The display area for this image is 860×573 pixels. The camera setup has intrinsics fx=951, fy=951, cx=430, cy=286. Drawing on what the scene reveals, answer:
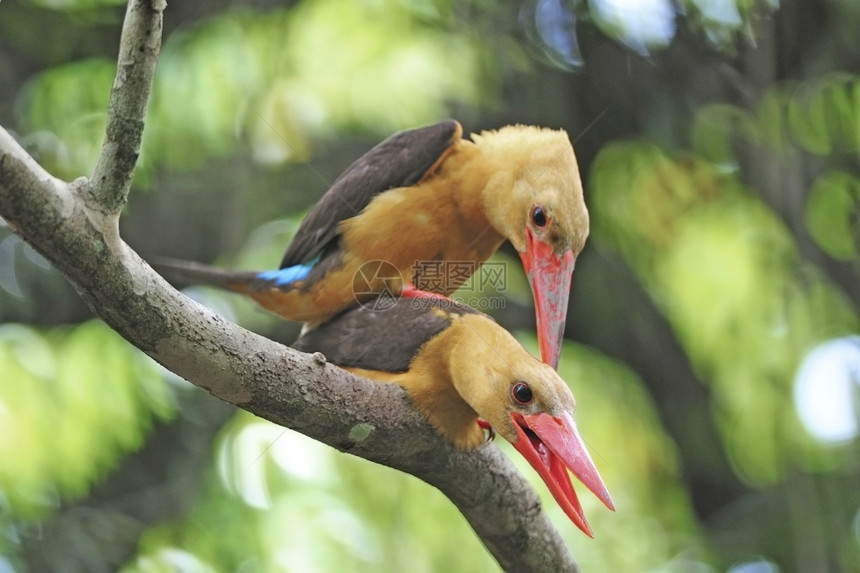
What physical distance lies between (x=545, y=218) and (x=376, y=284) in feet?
2.06

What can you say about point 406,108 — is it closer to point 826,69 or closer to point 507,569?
point 826,69

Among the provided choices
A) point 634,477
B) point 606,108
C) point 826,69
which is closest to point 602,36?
point 606,108

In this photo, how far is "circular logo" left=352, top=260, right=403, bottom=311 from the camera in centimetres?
321

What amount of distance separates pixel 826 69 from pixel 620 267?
5.68 feet

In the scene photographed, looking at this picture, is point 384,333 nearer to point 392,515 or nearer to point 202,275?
point 202,275

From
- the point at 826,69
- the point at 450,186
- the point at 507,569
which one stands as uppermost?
the point at 450,186

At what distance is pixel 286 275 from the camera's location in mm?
3316

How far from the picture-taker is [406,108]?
17.5 ft

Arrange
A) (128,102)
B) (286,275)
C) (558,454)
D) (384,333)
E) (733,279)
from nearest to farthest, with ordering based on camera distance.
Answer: (128,102)
(558,454)
(384,333)
(286,275)
(733,279)

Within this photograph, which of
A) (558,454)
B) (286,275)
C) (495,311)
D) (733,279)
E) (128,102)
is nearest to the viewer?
(128,102)

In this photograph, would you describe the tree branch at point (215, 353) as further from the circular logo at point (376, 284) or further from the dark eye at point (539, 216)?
the dark eye at point (539, 216)

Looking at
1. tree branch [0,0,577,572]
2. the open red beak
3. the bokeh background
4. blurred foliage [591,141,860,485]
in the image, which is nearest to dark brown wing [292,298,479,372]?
tree branch [0,0,577,572]

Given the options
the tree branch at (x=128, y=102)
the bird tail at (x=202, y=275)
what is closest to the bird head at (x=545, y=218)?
the bird tail at (x=202, y=275)

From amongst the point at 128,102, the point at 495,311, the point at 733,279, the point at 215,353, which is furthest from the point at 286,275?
the point at 733,279
